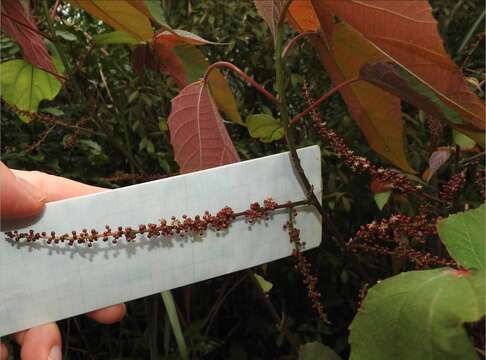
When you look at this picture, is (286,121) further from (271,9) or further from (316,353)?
(316,353)

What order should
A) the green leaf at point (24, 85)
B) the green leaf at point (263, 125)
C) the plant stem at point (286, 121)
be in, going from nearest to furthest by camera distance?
the plant stem at point (286, 121) < the green leaf at point (263, 125) < the green leaf at point (24, 85)

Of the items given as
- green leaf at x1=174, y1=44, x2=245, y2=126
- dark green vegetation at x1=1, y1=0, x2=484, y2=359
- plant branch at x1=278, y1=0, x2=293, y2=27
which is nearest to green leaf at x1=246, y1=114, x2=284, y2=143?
green leaf at x1=174, y1=44, x2=245, y2=126

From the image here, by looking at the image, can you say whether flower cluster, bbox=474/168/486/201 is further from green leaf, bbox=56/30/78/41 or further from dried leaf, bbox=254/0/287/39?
green leaf, bbox=56/30/78/41

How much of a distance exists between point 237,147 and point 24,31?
0.31 meters

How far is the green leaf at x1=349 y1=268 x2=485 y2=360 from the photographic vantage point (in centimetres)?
A: 24

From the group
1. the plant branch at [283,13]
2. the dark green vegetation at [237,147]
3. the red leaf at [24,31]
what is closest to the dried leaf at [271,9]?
the plant branch at [283,13]

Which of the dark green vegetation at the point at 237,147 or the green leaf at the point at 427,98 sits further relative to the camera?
the dark green vegetation at the point at 237,147

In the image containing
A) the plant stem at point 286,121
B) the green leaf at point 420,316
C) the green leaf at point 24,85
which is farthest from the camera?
the green leaf at point 24,85

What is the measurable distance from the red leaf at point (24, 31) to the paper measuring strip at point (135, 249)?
7.3 inches

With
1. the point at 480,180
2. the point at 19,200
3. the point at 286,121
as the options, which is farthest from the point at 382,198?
the point at 19,200

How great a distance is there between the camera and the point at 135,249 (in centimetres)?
37

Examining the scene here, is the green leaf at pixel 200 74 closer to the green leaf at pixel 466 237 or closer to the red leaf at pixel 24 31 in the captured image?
the red leaf at pixel 24 31

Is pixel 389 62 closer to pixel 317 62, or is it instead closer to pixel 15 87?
pixel 15 87

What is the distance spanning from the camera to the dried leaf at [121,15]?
16.2 inches
